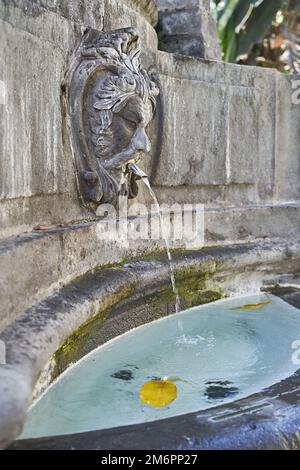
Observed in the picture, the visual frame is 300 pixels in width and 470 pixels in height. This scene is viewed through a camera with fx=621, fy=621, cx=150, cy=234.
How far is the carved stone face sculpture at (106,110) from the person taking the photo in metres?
2.46

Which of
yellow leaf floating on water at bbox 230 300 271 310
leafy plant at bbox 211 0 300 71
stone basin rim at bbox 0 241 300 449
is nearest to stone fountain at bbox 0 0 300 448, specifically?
stone basin rim at bbox 0 241 300 449

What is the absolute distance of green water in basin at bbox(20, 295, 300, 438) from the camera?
159cm

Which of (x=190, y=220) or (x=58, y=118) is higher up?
(x=58, y=118)

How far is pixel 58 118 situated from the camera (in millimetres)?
2281

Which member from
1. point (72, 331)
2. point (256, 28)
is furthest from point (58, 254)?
point (256, 28)

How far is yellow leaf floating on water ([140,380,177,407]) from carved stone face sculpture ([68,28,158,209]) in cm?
97

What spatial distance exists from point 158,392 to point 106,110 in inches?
49.1

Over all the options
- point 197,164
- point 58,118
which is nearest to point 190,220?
point 197,164

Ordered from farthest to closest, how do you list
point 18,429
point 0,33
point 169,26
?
point 169,26, point 0,33, point 18,429

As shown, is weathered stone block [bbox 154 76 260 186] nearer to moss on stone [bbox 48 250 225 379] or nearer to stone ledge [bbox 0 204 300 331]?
stone ledge [bbox 0 204 300 331]

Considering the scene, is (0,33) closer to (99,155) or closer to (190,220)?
(99,155)

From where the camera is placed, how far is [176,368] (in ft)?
6.58

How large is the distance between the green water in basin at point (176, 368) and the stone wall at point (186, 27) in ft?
6.44

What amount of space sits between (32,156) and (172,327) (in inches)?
37.9
